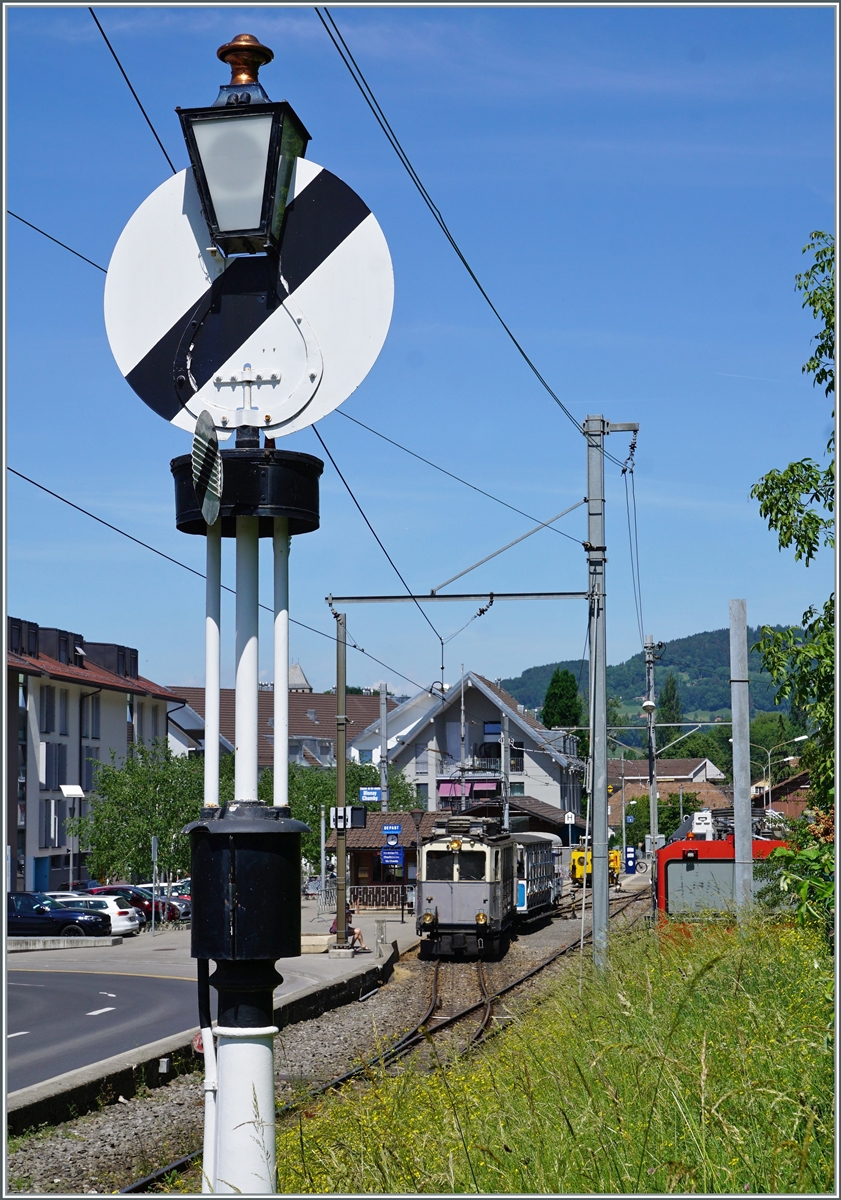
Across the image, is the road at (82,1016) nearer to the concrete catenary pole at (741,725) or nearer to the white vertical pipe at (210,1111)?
the concrete catenary pole at (741,725)

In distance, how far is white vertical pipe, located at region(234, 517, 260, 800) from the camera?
293cm

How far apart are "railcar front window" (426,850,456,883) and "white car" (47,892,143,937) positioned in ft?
45.1

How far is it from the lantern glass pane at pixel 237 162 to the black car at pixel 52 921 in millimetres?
38405

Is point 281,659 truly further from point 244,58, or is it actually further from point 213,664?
point 244,58

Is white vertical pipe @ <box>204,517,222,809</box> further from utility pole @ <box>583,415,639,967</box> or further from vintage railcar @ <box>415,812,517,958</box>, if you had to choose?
vintage railcar @ <box>415,812,517,958</box>

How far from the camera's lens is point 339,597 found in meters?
22.0

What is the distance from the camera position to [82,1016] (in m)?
20.5

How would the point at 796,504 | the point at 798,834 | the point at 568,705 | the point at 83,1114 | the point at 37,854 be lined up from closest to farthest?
the point at 796,504
the point at 83,1114
the point at 798,834
the point at 37,854
the point at 568,705

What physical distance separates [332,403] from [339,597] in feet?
62.6

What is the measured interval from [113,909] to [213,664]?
3969cm

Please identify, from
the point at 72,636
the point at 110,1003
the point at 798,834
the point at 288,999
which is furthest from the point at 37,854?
the point at 798,834

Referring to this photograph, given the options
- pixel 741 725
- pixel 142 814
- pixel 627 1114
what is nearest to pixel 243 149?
pixel 627 1114

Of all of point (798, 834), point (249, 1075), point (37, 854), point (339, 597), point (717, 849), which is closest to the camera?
point (249, 1075)

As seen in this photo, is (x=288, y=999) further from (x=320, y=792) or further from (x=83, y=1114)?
(x=320, y=792)
